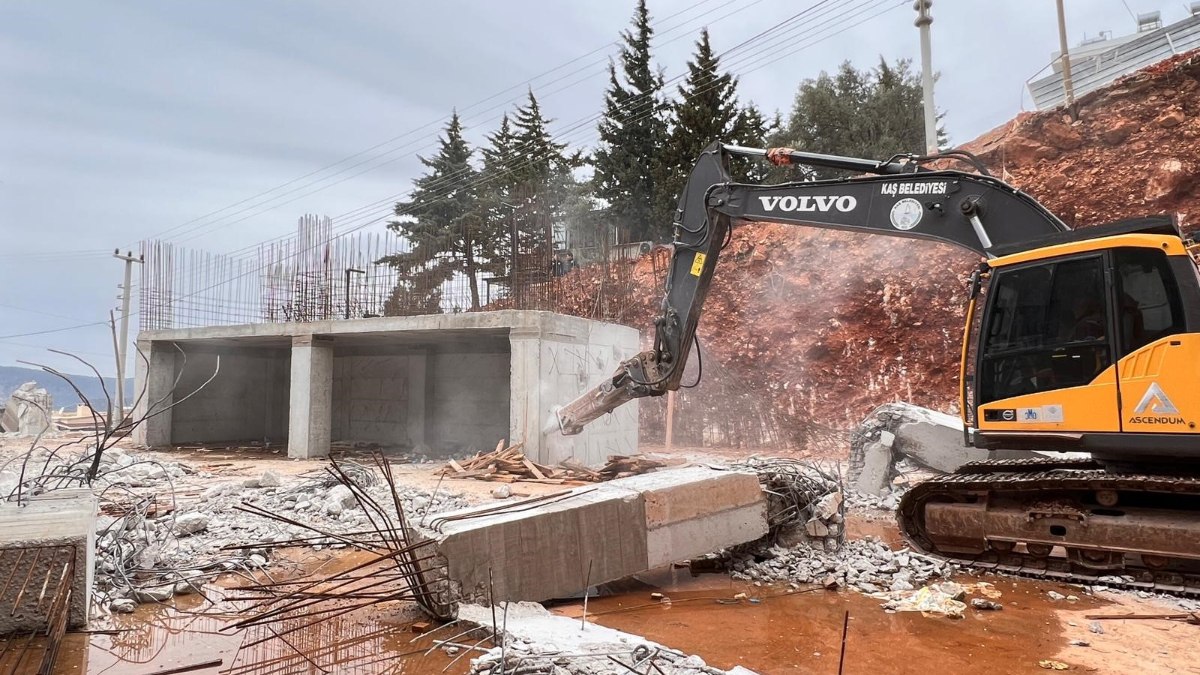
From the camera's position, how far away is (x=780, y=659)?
4324 mm

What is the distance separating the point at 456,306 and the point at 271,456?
5.48 metres

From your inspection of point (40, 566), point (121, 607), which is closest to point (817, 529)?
point (121, 607)

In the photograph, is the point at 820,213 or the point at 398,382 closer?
the point at 820,213

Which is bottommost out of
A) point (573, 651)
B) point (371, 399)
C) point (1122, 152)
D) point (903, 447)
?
point (573, 651)

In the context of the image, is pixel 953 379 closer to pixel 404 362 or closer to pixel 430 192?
pixel 404 362

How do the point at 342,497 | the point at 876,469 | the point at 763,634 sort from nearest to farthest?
the point at 763,634 < the point at 342,497 < the point at 876,469

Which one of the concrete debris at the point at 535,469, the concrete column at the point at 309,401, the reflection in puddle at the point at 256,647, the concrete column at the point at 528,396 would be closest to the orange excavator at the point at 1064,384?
the reflection in puddle at the point at 256,647

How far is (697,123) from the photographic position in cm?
2748

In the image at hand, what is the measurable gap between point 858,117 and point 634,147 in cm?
979

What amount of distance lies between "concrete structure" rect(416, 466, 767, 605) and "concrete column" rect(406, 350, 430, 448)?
460 inches

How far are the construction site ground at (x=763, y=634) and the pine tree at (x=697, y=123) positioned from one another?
22.6 m

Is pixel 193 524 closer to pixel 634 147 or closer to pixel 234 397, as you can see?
pixel 234 397

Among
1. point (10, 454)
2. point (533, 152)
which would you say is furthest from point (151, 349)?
point (533, 152)

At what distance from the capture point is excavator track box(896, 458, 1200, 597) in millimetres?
5512
